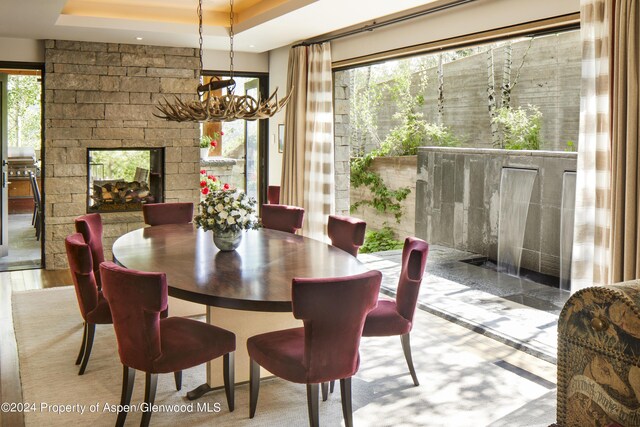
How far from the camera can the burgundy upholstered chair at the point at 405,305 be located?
134 inches

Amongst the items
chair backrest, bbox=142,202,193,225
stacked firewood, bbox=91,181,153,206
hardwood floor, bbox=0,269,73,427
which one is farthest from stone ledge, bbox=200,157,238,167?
chair backrest, bbox=142,202,193,225

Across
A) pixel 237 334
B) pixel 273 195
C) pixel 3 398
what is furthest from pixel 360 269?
pixel 273 195

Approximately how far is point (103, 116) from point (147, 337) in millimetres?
4777

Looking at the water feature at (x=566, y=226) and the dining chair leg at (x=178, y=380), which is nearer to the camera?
the dining chair leg at (x=178, y=380)

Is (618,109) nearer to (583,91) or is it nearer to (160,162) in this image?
(583,91)

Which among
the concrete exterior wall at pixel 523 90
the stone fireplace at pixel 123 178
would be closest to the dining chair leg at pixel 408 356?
the concrete exterior wall at pixel 523 90

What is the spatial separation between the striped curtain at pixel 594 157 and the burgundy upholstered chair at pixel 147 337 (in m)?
2.11

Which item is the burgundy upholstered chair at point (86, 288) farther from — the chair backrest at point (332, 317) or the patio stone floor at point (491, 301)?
the patio stone floor at point (491, 301)

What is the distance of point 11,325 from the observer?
4.86m

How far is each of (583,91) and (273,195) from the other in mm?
3636

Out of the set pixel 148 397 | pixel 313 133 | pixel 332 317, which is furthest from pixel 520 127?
pixel 148 397

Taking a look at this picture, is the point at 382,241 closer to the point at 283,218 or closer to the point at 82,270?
the point at 283,218

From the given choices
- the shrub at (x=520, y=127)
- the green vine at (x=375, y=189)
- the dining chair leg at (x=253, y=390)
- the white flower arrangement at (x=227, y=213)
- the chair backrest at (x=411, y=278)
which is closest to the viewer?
the dining chair leg at (x=253, y=390)

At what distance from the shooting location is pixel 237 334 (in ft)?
11.7
